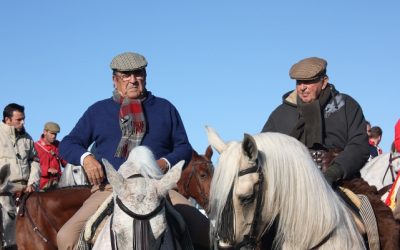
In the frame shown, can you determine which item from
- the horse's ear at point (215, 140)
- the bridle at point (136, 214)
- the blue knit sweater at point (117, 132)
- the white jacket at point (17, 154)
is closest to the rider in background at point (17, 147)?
the white jacket at point (17, 154)

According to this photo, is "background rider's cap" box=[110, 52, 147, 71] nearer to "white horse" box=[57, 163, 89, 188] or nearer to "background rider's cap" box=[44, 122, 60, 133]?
"white horse" box=[57, 163, 89, 188]

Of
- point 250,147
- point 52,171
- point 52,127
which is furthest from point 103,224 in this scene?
point 52,127

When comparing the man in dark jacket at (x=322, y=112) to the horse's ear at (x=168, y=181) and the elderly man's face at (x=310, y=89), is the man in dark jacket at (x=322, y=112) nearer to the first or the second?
the elderly man's face at (x=310, y=89)

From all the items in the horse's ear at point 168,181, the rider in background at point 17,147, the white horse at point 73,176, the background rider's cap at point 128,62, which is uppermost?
the background rider's cap at point 128,62

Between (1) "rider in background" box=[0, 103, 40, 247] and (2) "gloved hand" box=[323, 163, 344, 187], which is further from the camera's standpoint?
(1) "rider in background" box=[0, 103, 40, 247]

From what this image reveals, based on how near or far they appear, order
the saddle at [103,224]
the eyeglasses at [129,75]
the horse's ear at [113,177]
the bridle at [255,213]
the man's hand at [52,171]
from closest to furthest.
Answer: the horse's ear at [113,177], the bridle at [255,213], the saddle at [103,224], the eyeglasses at [129,75], the man's hand at [52,171]

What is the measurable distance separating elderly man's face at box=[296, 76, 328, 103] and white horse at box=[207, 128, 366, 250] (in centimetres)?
137

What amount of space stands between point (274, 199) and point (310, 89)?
1876 mm

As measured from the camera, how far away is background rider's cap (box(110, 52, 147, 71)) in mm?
9234

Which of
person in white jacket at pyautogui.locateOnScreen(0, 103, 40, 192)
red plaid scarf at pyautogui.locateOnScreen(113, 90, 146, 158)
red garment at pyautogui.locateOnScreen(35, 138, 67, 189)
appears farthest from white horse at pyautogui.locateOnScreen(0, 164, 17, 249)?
red garment at pyautogui.locateOnScreen(35, 138, 67, 189)

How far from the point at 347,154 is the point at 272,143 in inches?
48.1

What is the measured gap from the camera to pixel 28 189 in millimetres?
12891

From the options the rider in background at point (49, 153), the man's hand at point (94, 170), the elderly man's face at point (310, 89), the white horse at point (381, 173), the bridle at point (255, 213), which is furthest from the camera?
the rider in background at point (49, 153)

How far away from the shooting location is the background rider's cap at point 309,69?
8945 millimetres
